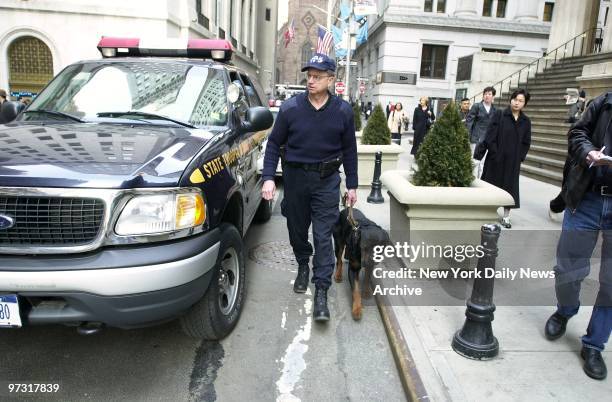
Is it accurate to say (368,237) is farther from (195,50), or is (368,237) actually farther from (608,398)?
(195,50)

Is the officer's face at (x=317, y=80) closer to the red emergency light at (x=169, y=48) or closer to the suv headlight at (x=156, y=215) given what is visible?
the suv headlight at (x=156, y=215)

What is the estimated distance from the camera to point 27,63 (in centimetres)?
1742

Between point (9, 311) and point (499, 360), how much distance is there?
300cm

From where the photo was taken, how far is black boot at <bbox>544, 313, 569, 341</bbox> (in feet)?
11.3

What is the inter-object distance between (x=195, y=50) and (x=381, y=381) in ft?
13.3

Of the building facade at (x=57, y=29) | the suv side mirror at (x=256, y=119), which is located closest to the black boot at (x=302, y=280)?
the suv side mirror at (x=256, y=119)

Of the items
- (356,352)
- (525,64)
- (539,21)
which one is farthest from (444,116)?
(539,21)

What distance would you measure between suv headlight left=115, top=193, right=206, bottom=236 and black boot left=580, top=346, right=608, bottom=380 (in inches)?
105

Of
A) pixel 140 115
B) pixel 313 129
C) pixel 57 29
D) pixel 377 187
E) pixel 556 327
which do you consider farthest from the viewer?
pixel 57 29

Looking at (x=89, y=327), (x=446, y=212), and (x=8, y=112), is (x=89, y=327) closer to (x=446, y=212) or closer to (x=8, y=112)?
(x=8, y=112)

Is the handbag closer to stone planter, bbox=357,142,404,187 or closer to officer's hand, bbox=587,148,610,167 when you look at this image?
stone planter, bbox=357,142,404,187

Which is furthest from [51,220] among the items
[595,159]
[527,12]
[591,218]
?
[527,12]

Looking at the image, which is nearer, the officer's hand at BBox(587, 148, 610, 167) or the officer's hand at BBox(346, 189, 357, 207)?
the officer's hand at BBox(587, 148, 610, 167)

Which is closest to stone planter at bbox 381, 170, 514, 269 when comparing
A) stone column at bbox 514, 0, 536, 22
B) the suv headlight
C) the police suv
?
the police suv
